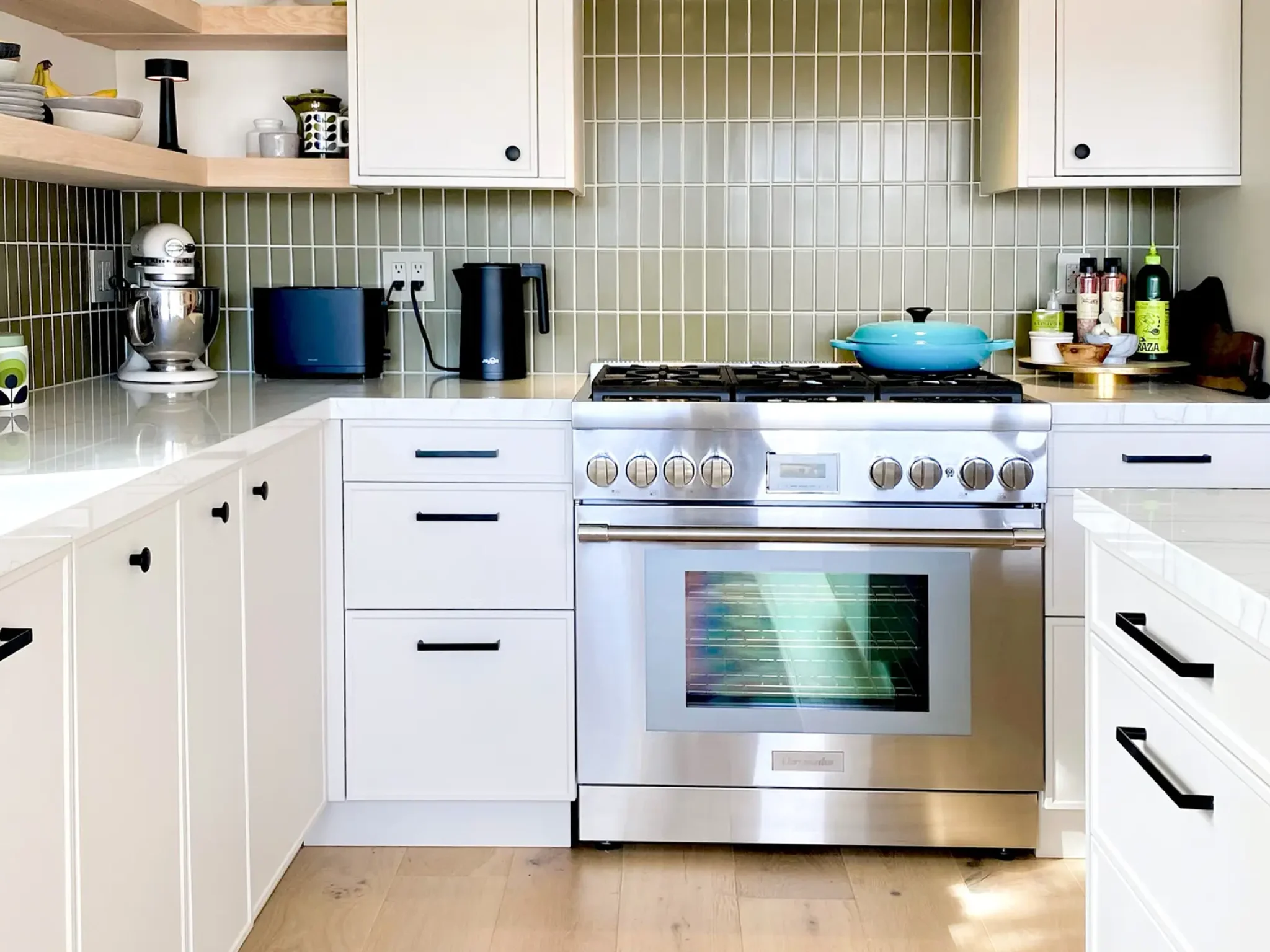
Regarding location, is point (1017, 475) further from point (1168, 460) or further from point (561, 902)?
point (561, 902)

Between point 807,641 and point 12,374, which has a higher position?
point 12,374

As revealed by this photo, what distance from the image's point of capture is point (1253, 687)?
3.73 ft

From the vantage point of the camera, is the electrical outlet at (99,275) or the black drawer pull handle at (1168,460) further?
the electrical outlet at (99,275)

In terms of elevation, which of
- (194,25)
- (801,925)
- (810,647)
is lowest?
(801,925)

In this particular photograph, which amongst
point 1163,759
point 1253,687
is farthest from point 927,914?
point 1253,687

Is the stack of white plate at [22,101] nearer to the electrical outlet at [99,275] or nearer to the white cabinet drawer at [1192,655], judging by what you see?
the electrical outlet at [99,275]

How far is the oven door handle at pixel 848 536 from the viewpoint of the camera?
105 inches

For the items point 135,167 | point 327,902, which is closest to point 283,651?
point 327,902

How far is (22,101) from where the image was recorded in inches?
89.7

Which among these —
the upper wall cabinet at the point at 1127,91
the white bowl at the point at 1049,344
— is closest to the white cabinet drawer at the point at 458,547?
the white bowl at the point at 1049,344

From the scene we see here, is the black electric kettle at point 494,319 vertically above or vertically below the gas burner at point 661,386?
above

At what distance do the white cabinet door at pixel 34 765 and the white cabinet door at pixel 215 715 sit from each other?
434mm

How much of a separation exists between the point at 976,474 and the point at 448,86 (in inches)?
53.9

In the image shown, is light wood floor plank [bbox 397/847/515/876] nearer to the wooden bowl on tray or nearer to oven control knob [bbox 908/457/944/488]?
oven control knob [bbox 908/457/944/488]
